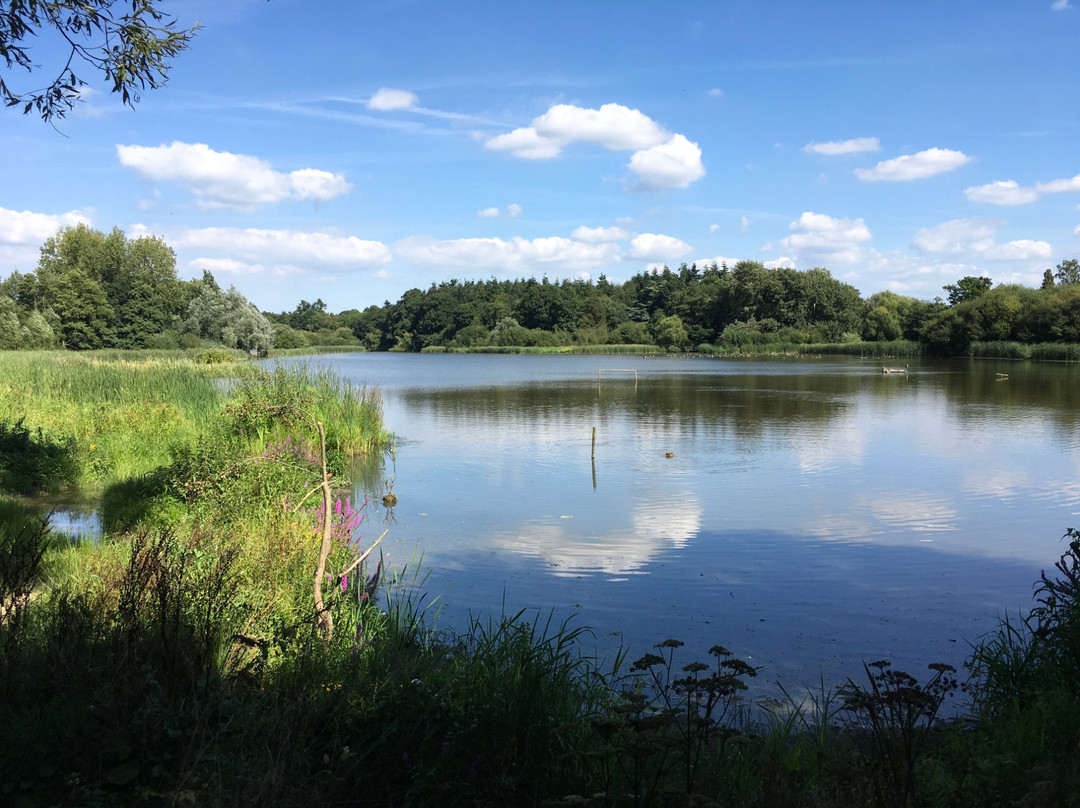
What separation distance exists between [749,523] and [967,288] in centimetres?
9091

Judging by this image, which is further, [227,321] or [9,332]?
[227,321]

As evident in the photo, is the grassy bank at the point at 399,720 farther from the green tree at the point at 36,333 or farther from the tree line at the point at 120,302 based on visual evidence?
the tree line at the point at 120,302

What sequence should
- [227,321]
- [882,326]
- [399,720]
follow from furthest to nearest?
1. [882,326]
2. [227,321]
3. [399,720]

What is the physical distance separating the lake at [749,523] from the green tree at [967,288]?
70408 millimetres

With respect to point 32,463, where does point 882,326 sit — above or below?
above

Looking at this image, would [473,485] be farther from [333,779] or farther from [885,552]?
[333,779]

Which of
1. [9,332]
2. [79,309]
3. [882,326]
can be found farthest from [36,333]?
[882,326]

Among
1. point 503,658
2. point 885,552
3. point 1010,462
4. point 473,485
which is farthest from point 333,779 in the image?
point 1010,462

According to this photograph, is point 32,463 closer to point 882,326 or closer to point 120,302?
point 120,302

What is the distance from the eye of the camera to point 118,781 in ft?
8.93

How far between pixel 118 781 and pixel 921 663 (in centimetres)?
574

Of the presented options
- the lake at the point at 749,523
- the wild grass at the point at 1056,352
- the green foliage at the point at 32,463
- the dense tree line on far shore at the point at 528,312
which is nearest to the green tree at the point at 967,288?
the dense tree line on far shore at the point at 528,312

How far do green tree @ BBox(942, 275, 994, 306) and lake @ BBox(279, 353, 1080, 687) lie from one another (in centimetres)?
7041

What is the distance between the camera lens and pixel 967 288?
8950 cm
